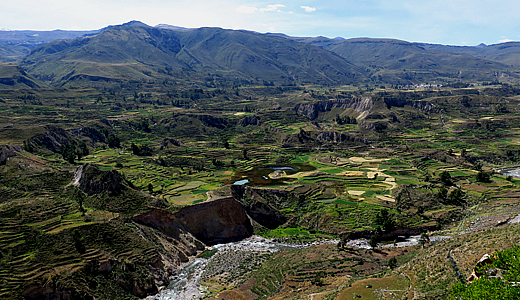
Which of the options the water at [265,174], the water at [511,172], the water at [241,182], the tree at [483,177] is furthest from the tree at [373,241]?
the water at [511,172]

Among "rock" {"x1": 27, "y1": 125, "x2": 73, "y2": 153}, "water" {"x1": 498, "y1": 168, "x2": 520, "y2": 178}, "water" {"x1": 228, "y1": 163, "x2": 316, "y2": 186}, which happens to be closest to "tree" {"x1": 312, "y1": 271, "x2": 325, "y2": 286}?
"water" {"x1": 228, "y1": 163, "x2": 316, "y2": 186}

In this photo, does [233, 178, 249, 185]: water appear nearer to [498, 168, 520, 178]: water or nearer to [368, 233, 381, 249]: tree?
[368, 233, 381, 249]: tree

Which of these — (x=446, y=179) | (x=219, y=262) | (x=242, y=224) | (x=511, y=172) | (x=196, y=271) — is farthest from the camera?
(x=511, y=172)

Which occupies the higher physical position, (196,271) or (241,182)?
(241,182)

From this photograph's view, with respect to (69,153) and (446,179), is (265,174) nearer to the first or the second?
(446,179)

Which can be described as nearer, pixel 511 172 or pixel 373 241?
pixel 373 241

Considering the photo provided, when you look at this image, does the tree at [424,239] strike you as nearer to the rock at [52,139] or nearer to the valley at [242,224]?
the valley at [242,224]

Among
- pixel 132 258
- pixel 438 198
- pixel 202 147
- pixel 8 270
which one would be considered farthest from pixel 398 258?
pixel 202 147

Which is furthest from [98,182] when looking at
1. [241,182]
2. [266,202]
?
[241,182]
